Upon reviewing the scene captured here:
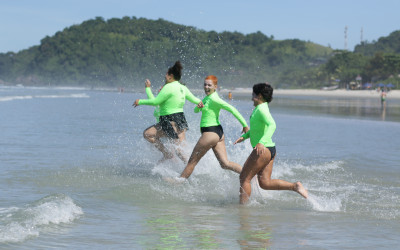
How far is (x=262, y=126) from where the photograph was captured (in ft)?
24.7

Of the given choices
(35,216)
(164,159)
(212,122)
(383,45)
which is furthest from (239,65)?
(35,216)

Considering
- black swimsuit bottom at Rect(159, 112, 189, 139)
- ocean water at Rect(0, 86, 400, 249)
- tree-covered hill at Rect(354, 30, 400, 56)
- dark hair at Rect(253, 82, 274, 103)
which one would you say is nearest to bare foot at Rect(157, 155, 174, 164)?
ocean water at Rect(0, 86, 400, 249)

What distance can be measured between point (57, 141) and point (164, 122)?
6.99 meters

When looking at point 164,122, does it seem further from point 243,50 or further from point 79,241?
point 243,50

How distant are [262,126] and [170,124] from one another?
2.65 metres

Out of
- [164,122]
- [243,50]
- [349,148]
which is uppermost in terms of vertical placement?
[243,50]

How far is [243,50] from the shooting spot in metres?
190

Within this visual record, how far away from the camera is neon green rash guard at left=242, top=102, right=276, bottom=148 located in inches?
288

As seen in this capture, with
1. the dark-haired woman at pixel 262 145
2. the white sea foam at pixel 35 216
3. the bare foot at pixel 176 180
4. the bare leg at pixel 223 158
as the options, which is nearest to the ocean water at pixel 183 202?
the white sea foam at pixel 35 216

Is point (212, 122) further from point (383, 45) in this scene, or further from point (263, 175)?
point (383, 45)

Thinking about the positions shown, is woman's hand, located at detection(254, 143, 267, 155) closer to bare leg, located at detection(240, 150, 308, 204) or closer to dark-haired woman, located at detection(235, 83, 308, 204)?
dark-haired woman, located at detection(235, 83, 308, 204)

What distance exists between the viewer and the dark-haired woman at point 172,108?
9501mm

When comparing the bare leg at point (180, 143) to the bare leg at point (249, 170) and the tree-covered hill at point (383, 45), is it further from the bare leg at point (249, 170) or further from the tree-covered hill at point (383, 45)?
the tree-covered hill at point (383, 45)

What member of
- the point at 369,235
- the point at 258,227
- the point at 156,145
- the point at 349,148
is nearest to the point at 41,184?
the point at 156,145
